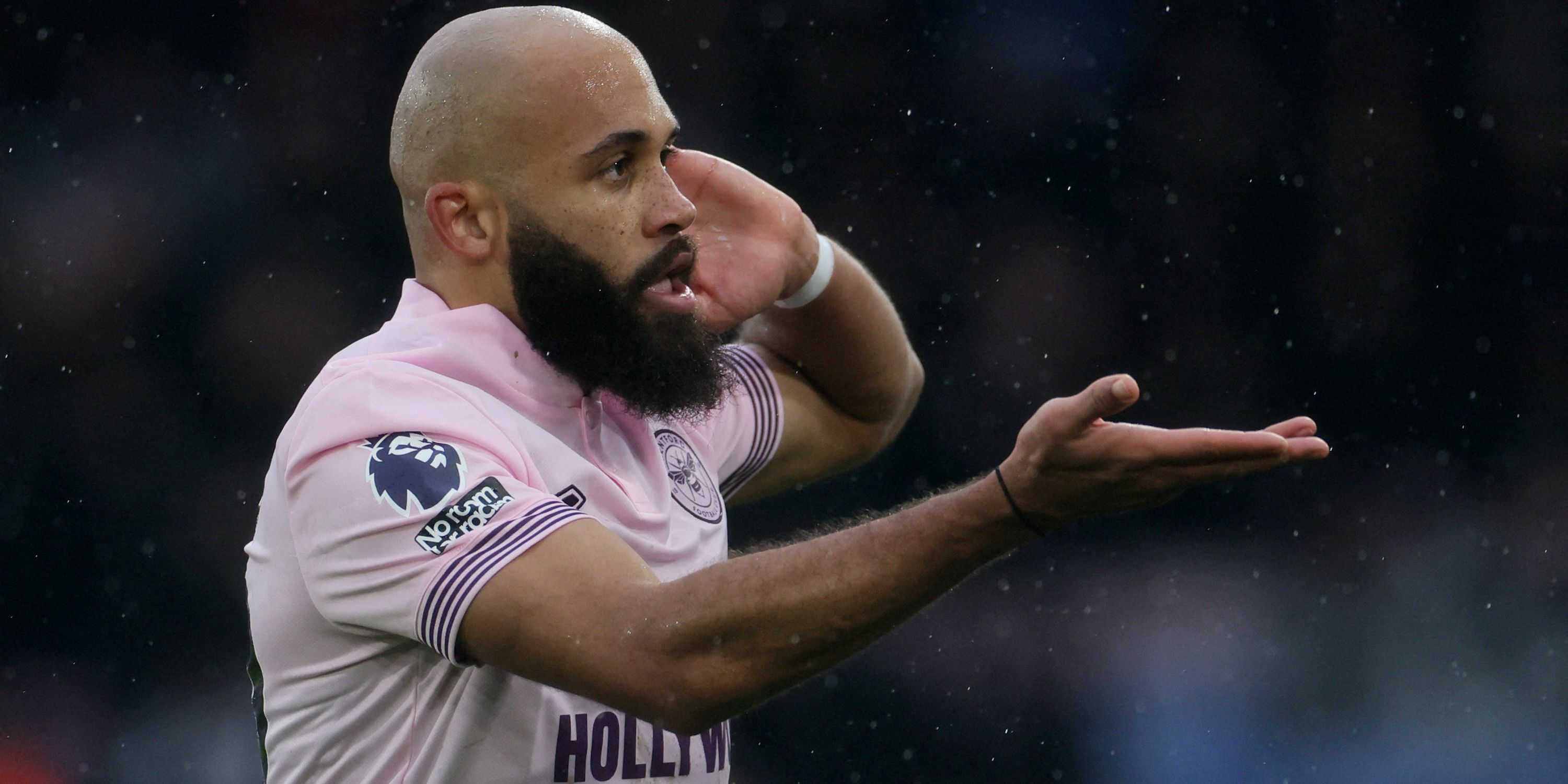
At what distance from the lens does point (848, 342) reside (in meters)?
2.94

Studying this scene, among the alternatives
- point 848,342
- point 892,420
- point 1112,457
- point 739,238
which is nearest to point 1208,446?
point 1112,457

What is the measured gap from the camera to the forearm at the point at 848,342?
9.56 feet

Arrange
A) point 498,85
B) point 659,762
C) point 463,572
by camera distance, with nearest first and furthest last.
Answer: point 463,572 < point 659,762 < point 498,85

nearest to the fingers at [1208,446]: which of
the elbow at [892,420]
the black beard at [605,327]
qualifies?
the black beard at [605,327]

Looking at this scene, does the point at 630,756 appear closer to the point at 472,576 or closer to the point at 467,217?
the point at 472,576

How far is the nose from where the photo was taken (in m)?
2.28

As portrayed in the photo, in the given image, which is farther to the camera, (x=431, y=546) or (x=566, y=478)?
(x=566, y=478)

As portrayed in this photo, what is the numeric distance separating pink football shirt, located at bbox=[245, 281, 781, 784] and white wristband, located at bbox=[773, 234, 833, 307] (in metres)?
0.66

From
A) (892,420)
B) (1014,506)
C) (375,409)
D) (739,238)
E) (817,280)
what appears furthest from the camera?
(892,420)

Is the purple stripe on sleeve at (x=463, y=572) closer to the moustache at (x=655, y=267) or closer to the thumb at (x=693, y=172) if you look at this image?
the moustache at (x=655, y=267)

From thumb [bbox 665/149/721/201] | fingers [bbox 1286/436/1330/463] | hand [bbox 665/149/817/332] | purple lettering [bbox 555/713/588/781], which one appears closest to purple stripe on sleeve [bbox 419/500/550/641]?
purple lettering [bbox 555/713/588/781]

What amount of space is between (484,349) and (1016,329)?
11.1 feet

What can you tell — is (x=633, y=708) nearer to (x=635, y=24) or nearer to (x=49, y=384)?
(x=49, y=384)

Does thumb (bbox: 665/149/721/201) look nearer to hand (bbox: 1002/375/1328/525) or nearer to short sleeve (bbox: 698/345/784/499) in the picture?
short sleeve (bbox: 698/345/784/499)
